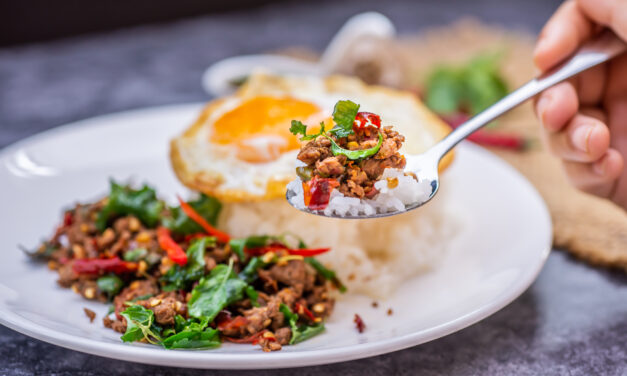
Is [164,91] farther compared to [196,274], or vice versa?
[164,91]

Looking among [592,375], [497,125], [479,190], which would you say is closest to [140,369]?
[592,375]

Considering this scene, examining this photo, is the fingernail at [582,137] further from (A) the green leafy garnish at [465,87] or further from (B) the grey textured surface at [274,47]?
(A) the green leafy garnish at [465,87]

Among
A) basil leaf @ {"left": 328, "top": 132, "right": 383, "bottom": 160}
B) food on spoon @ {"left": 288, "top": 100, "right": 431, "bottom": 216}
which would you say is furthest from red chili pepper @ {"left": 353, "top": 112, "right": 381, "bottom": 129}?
basil leaf @ {"left": 328, "top": 132, "right": 383, "bottom": 160}

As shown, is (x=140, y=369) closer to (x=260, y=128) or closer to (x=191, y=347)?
(x=191, y=347)

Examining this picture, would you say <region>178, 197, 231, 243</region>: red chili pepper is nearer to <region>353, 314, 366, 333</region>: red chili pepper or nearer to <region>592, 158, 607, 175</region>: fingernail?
<region>353, 314, 366, 333</region>: red chili pepper

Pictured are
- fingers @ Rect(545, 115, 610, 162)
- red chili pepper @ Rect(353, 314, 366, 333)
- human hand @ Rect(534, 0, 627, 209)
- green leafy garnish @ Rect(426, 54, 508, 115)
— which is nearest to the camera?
red chili pepper @ Rect(353, 314, 366, 333)

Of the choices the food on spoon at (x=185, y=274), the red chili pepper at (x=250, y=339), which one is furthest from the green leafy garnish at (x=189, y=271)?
the red chili pepper at (x=250, y=339)
